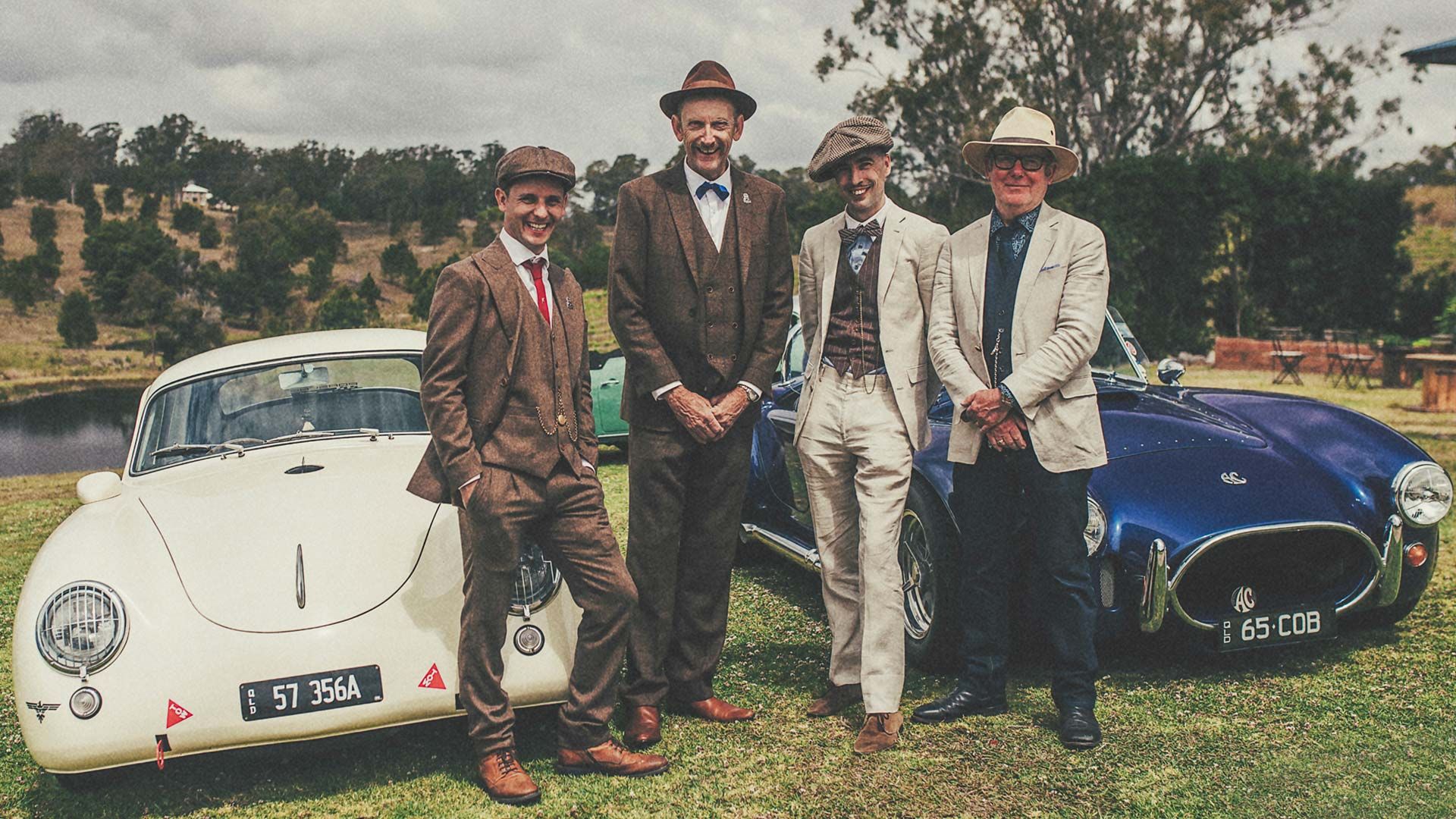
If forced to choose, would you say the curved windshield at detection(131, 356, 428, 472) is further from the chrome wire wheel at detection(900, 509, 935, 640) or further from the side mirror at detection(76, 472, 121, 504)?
the chrome wire wheel at detection(900, 509, 935, 640)

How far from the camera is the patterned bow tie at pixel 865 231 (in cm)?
428

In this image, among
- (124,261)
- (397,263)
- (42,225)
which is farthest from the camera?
(42,225)

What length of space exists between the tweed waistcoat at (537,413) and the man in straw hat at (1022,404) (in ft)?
4.74

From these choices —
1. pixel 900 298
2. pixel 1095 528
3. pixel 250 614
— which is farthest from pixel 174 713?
pixel 1095 528

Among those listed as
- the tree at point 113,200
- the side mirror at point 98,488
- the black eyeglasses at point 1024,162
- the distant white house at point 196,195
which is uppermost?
the distant white house at point 196,195

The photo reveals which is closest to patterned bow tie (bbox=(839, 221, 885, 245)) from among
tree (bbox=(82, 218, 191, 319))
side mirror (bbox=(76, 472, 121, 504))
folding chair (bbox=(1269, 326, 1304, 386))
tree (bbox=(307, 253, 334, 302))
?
side mirror (bbox=(76, 472, 121, 504))

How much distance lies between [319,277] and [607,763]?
275 ft

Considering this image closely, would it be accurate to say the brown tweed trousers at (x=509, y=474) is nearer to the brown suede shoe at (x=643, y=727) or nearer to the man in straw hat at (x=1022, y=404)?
the brown suede shoe at (x=643, y=727)

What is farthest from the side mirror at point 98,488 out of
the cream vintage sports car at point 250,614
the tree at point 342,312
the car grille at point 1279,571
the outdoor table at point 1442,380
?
the tree at point 342,312

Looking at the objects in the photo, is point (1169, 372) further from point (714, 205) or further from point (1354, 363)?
point (1354, 363)

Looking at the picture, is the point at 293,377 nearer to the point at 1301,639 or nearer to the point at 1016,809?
the point at 1016,809

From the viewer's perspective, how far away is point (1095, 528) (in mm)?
4375

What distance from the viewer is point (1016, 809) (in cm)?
354

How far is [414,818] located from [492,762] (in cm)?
29
